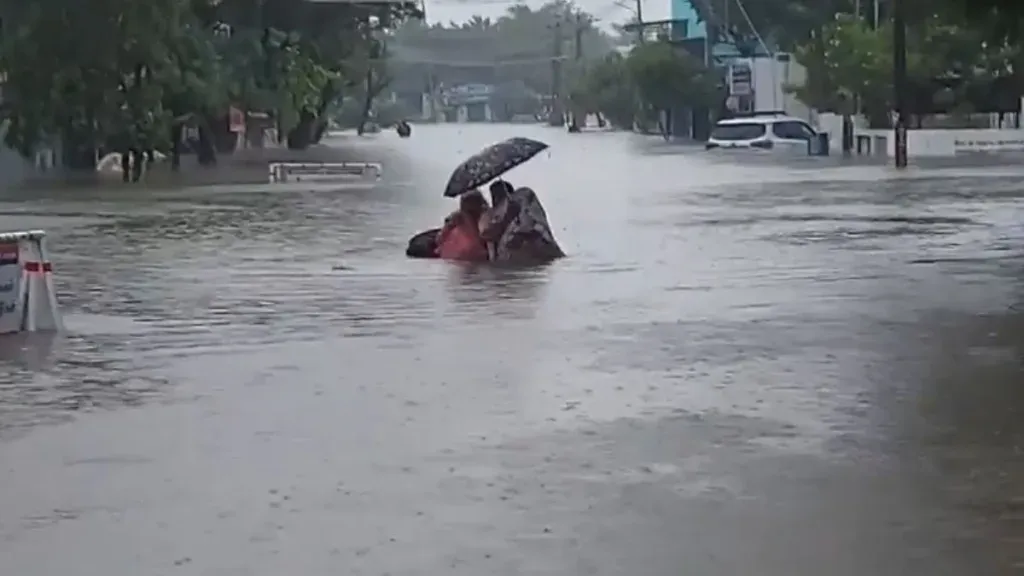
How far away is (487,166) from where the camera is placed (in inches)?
867

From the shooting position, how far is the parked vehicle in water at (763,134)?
7381cm

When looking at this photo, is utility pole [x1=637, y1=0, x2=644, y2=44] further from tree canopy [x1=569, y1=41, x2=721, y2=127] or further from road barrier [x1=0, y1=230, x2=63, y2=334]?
road barrier [x1=0, y1=230, x2=63, y2=334]

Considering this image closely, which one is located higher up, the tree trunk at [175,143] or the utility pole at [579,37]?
the utility pole at [579,37]

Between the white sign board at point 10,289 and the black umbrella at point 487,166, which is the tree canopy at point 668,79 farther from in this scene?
the white sign board at point 10,289

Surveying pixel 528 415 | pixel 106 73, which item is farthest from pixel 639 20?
pixel 528 415

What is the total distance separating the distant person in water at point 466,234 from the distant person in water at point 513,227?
0.45 feet

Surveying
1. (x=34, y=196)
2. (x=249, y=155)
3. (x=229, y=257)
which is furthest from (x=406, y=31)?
(x=229, y=257)

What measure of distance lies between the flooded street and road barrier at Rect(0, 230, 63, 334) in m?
0.34

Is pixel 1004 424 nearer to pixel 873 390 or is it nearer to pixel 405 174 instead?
pixel 873 390

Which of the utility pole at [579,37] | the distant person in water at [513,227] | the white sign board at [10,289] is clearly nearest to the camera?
the white sign board at [10,289]

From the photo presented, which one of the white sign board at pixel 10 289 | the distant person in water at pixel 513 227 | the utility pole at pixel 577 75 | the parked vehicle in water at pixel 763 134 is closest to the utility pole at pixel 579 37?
the utility pole at pixel 577 75

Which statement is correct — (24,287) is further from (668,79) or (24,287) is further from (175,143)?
(668,79)

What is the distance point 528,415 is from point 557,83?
172m

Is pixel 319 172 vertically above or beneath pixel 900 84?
beneath
